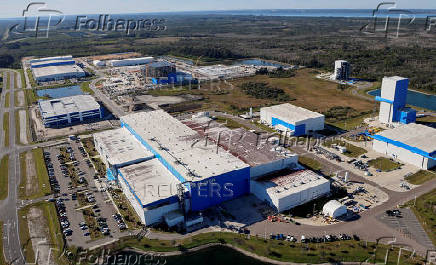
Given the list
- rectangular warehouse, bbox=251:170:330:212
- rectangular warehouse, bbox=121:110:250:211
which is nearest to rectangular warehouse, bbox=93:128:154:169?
rectangular warehouse, bbox=121:110:250:211

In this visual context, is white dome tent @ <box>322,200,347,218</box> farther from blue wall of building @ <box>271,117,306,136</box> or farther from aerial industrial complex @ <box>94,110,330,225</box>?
blue wall of building @ <box>271,117,306,136</box>

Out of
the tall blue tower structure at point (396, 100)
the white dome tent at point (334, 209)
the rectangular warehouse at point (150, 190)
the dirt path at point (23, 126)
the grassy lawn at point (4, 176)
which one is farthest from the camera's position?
the dirt path at point (23, 126)

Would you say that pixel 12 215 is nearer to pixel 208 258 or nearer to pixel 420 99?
pixel 208 258

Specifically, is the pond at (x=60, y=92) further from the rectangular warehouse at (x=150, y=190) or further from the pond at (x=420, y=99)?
the pond at (x=420, y=99)

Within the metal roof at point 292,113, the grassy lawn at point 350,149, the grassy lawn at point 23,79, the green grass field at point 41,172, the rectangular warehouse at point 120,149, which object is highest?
the metal roof at point 292,113

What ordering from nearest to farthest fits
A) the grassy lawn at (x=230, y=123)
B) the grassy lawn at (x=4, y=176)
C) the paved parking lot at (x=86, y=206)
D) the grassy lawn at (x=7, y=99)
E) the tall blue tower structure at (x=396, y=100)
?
the paved parking lot at (x=86, y=206)
the grassy lawn at (x=4, y=176)
the tall blue tower structure at (x=396, y=100)
the grassy lawn at (x=230, y=123)
the grassy lawn at (x=7, y=99)

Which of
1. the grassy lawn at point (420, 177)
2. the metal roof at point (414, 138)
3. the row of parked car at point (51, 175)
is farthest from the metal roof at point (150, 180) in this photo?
the metal roof at point (414, 138)
